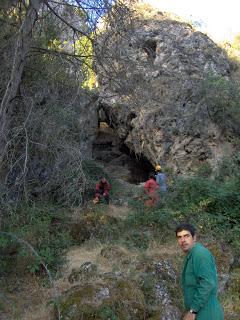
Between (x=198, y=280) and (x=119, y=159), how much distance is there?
14.5 m

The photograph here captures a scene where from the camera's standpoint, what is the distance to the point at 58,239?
8.66 m

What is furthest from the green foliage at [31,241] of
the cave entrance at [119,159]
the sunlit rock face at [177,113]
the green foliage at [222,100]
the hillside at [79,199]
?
the green foliage at [222,100]

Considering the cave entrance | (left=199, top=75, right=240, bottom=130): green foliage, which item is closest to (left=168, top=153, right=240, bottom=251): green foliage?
(left=199, top=75, right=240, bottom=130): green foliage

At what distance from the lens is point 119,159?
18047mm

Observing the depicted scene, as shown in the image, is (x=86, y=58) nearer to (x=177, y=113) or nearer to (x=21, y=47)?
(x=21, y=47)

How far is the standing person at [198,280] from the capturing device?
3580 millimetres

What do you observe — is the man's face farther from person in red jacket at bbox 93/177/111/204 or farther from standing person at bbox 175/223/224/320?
person in red jacket at bbox 93/177/111/204

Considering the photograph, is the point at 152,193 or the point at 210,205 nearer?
the point at 210,205

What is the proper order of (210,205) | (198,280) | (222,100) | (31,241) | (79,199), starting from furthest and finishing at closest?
(222,100) < (210,205) < (31,241) < (79,199) < (198,280)

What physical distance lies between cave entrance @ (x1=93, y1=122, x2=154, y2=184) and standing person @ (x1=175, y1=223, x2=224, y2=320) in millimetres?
12248

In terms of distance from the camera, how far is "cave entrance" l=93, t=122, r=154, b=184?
16719 millimetres

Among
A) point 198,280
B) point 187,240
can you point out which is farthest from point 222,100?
point 198,280

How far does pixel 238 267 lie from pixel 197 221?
1520mm

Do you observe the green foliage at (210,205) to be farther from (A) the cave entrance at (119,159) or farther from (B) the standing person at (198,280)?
(A) the cave entrance at (119,159)
